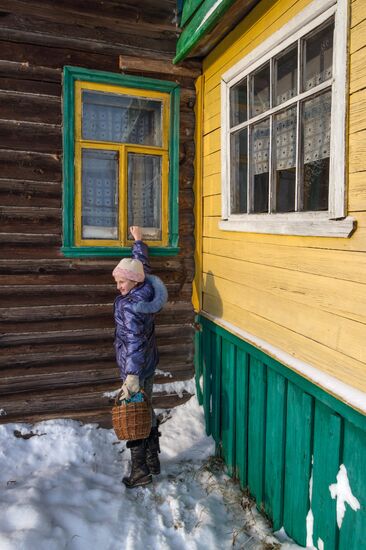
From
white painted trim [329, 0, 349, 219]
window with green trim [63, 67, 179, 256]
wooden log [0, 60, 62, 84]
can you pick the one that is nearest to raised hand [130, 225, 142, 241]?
window with green trim [63, 67, 179, 256]

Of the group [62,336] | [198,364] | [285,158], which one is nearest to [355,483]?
[285,158]

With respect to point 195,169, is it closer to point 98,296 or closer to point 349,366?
point 98,296

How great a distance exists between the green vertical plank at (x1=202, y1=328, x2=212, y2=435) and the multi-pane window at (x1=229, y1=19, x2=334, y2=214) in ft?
4.56

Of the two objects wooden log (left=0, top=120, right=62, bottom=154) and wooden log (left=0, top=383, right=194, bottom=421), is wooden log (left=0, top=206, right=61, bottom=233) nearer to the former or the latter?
wooden log (left=0, top=120, right=62, bottom=154)

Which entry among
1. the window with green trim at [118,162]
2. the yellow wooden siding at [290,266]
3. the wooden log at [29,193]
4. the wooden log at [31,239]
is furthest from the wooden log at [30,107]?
the yellow wooden siding at [290,266]

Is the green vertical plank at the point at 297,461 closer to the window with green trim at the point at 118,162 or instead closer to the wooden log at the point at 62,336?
the wooden log at the point at 62,336

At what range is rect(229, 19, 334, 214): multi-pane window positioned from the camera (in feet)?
8.55

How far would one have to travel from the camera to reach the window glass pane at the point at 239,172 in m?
3.63

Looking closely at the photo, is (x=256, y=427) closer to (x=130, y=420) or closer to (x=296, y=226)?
(x=130, y=420)

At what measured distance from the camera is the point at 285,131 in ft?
9.86

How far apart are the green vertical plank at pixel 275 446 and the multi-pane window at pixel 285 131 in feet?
4.20

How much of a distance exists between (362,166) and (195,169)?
2554mm

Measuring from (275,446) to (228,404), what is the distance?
2.86ft

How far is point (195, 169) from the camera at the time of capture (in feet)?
15.1
